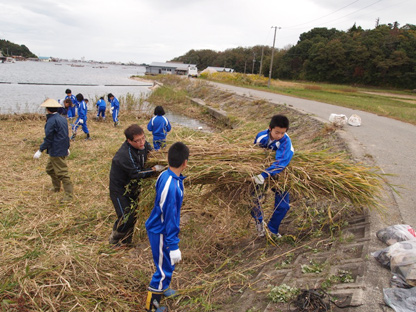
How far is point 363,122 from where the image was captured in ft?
31.8

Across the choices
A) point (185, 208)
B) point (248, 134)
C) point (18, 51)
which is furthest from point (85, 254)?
point (18, 51)

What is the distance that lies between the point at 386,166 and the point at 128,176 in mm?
4789

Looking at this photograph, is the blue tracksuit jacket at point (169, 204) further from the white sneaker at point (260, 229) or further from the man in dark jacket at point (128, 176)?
the white sneaker at point (260, 229)

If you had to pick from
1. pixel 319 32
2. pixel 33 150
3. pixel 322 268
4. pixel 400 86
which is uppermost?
pixel 319 32

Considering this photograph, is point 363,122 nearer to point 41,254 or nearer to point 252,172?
point 252,172

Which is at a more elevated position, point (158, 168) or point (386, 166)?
point (158, 168)

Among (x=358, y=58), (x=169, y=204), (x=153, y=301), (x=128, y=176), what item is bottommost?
(x=153, y=301)

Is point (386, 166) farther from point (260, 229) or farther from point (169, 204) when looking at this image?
point (169, 204)

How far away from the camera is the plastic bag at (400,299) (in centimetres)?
197

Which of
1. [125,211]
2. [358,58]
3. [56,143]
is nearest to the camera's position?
[125,211]

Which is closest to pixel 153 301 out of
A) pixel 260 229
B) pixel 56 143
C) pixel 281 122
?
pixel 260 229

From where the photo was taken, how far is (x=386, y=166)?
17.4 ft

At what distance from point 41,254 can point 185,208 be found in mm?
2042

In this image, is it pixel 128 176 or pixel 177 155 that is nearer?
pixel 177 155
